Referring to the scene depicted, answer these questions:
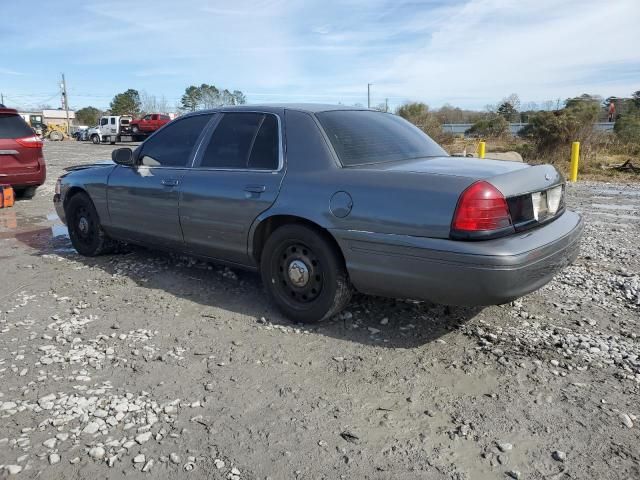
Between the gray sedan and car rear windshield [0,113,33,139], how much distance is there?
5.83m

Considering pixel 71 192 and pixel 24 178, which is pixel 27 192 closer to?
pixel 24 178

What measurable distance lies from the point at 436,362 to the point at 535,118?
18.4m

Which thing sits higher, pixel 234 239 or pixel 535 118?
pixel 535 118

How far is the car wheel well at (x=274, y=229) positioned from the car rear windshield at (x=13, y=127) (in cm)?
767

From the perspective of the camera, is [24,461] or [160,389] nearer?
[24,461]

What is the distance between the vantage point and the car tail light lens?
3.07 metres

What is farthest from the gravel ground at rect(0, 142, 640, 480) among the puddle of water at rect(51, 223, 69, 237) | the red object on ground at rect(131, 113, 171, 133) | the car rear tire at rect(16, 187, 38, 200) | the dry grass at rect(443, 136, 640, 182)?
the red object on ground at rect(131, 113, 171, 133)

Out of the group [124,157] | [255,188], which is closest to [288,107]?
[255,188]

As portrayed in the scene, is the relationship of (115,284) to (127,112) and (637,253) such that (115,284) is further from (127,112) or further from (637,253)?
(127,112)

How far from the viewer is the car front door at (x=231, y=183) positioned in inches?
159

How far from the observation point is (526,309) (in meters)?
4.09

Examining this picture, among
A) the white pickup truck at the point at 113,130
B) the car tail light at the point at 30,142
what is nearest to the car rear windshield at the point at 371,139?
the car tail light at the point at 30,142

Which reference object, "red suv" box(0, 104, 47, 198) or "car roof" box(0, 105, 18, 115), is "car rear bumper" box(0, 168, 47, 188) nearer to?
"red suv" box(0, 104, 47, 198)

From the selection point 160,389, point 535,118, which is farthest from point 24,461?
point 535,118
